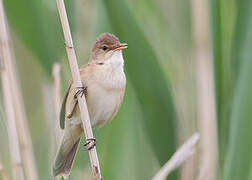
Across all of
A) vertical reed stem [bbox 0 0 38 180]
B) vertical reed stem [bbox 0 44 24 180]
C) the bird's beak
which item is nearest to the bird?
the bird's beak

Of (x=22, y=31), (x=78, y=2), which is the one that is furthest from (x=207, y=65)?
(x=22, y=31)

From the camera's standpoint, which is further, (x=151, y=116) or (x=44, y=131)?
(x=44, y=131)

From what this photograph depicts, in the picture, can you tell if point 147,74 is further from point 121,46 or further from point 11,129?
point 11,129

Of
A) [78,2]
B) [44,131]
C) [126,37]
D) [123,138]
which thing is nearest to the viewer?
[126,37]

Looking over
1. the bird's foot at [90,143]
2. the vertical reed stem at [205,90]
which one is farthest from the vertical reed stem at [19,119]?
the vertical reed stem at [205,90]

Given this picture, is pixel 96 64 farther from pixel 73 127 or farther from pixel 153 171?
pixel 153 171

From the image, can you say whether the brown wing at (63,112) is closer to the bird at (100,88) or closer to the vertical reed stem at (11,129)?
the bird at (100,88)
